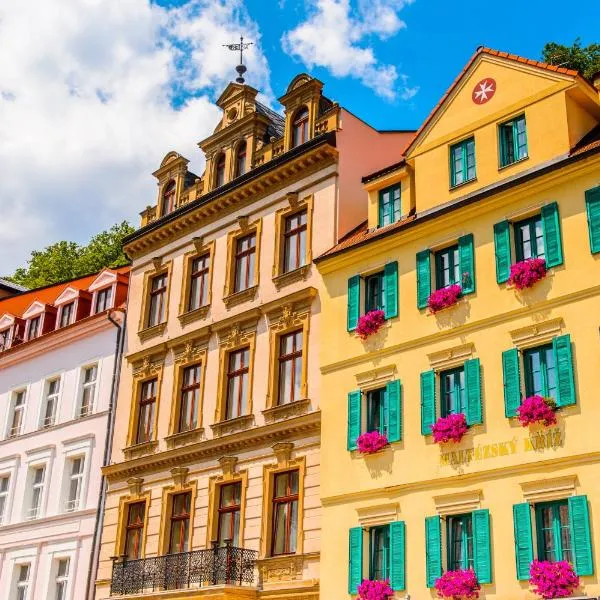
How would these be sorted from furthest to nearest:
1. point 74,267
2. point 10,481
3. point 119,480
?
point 74,267 → point 10,481 → point 119,480

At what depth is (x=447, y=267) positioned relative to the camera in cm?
2448

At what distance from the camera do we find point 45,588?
108 feet

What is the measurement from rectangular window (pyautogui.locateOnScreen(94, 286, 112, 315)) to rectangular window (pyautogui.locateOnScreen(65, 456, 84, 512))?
5698 millimetres

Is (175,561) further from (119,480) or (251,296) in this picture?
(251,296)

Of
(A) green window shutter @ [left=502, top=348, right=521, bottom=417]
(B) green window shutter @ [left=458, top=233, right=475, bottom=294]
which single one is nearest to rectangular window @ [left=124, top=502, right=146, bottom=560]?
(B) green window shutter @ [left=458, top=233, right=475, bottom=294]

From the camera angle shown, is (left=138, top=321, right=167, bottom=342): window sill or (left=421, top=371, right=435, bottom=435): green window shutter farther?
(left=138, top=321, right=167, bottom=342): window sill

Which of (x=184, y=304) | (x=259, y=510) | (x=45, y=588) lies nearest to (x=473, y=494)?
(x=259, y=510)

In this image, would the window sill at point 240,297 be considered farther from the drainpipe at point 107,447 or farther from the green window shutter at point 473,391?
the green window shutter at point 473,391

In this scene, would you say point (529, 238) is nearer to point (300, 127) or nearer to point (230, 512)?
point (300, 127)

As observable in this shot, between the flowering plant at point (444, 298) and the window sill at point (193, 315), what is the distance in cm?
979

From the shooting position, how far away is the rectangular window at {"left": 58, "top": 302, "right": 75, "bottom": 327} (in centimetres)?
3838

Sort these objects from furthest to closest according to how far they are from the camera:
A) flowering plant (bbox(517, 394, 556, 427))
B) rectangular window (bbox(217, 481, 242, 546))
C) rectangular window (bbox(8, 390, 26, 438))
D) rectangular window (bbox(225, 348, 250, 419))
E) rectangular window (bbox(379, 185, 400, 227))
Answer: rectangular window (bbox(8, 390, 26, 438)), rectangular window (bbox(225, 348, 250, 419)), rectangular window (bbox(217, 481, 242, 546)), rectangular window (bbox(379, 185, 400, 227)), flowering plant (bbox(517, 394, 556, 427))

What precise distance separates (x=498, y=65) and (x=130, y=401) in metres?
16.2

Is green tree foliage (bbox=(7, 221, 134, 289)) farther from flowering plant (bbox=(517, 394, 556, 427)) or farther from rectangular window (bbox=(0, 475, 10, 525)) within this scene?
flowering plant (bbox=(517, 394, 556, 427))
